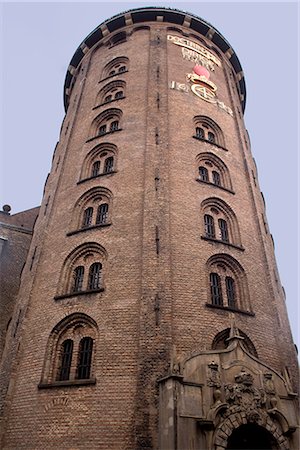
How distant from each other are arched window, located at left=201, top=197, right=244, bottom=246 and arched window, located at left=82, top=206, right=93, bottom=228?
4911 mm

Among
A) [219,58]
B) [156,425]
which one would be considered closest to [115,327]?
[156,425]

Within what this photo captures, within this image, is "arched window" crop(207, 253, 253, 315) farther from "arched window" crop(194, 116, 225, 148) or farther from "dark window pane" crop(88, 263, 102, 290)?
"arched window" crop(194, 116, 225, 148)

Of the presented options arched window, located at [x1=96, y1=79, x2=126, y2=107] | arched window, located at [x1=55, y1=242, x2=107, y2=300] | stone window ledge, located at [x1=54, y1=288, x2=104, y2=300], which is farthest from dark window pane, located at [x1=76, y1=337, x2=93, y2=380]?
arched window, located at [x1=96, y1=79, x2=126, y2=107]

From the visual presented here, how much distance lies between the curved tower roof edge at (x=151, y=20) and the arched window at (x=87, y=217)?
15813 mm

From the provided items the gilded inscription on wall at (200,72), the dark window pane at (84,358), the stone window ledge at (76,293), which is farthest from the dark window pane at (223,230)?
the gilded inscription on wall at (200,72)

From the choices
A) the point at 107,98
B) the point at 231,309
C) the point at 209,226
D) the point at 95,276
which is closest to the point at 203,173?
the point at 209,226

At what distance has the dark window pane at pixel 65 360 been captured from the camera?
545 inches

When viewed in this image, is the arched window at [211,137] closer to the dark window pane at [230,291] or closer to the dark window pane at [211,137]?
the dark window pane at [211,137]

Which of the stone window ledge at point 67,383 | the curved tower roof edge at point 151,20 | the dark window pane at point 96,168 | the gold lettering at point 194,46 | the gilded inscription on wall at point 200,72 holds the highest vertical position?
the curved tower roof edge at point 151,20

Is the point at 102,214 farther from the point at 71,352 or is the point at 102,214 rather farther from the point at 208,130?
the point at 208,130

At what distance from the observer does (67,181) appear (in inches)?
805

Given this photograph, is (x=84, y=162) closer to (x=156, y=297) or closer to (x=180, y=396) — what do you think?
(x=156, y=297)

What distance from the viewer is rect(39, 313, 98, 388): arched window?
13.6 m

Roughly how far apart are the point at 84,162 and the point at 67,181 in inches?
51.6
